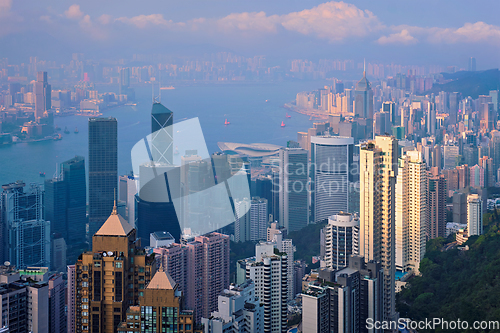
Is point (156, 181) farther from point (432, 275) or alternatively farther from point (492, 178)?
point (492, 178)

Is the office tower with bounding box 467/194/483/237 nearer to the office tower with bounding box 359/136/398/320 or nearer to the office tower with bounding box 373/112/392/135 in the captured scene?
the office tower with bounding box 359/136/398/320

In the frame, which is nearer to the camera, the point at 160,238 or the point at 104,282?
the point at 104,282

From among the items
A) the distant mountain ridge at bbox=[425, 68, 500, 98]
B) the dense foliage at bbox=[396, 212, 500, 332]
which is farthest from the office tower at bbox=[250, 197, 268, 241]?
the distant mountain ridge at bbox=[425, 68, 500, 98]

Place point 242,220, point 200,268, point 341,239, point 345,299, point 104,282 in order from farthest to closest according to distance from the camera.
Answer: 1. point 242,220
2. point 200,268
3. point 341,239
4. point 345,299
5. point 104,282

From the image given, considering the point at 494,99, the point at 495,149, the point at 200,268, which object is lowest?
the point at 200,268

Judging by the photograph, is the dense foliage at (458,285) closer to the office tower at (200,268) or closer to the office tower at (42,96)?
the office tower at (200,268)

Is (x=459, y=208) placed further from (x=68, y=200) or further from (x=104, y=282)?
(x=104, y=282)

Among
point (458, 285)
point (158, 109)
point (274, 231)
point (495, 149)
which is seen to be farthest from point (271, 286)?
point (495, 149)
